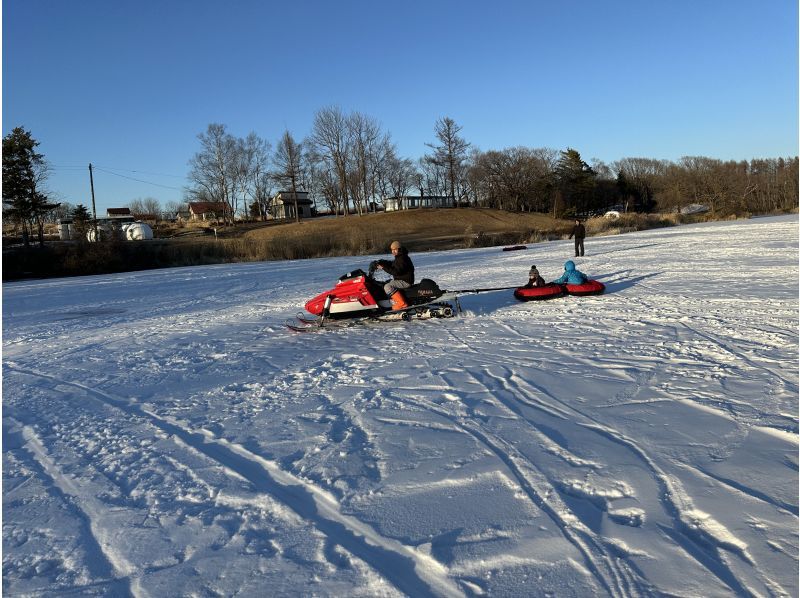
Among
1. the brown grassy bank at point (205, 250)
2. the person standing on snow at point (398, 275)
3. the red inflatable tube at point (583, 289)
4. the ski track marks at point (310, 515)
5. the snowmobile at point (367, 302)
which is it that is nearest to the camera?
the ski track marks at point (310, 515)

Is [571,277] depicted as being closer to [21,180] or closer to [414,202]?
[21,180]

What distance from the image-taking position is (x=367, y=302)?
9375 millimetres

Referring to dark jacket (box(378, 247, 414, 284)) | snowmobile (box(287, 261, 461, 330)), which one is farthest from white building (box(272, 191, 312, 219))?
snowmobile (box(287, 261, 461, 330))

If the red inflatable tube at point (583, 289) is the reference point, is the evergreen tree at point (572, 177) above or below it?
above

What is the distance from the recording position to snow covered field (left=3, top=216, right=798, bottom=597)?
2.85 metres

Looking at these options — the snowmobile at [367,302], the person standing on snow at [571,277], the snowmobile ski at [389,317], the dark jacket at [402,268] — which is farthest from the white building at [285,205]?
the snowmobile at [367,302]

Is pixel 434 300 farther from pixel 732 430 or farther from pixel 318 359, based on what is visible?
pixel 732 430

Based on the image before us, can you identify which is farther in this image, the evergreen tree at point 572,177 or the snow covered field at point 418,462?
the evergreen tree at point 572,177

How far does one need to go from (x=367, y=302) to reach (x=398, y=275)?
0.81 metres

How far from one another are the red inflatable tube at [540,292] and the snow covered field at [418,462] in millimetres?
2252

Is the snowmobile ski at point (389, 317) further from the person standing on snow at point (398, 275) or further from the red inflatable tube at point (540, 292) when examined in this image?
the red inflatable tube at point (540, 292)

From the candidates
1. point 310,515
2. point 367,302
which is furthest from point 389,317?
point 310,515

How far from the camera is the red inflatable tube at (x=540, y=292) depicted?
11.2 m

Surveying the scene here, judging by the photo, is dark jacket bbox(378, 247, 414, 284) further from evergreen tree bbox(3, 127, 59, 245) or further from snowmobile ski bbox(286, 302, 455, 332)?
evergreen tree bbox(3, 127, 59, 245)
